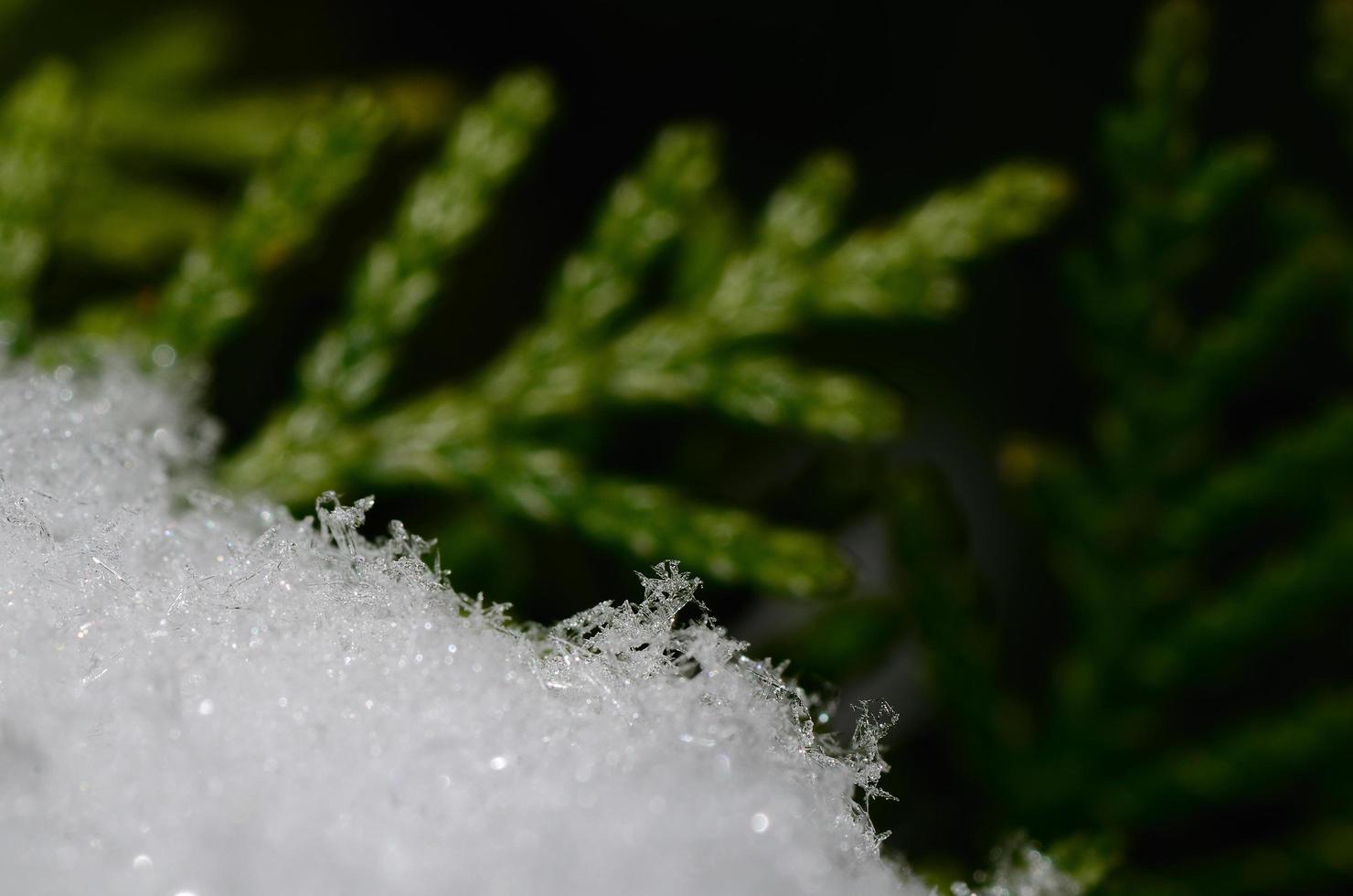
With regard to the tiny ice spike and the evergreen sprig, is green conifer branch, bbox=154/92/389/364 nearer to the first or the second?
the evergreen sprig

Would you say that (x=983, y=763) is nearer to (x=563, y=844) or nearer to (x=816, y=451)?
(x=816, y=451)

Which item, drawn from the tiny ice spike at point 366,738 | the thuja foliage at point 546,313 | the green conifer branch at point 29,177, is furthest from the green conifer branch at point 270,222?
the tiny ice spike at point 366,738

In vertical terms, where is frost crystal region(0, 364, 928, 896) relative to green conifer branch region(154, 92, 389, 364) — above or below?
below

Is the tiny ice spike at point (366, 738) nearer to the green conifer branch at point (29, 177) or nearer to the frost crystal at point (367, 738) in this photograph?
the frost crystal at point (367, 738)

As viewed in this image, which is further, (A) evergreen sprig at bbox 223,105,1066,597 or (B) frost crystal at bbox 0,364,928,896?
(A) evergreen sprig at bbox 223,105,1066,597

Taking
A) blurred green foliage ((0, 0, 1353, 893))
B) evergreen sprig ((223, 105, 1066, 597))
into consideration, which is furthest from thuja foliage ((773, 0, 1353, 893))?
evergreen sprig ((223, 105, 1066, 597))

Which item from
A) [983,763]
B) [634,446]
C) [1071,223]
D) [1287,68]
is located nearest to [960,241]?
[634,446]
